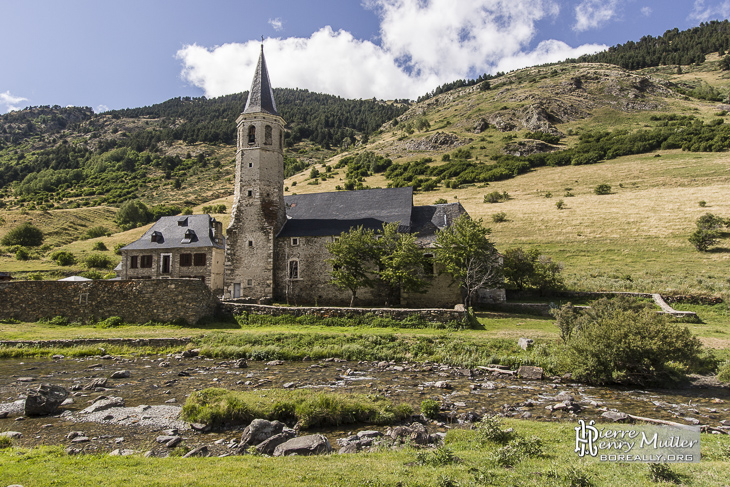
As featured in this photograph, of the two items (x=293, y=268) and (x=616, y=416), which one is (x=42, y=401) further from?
(x=293, y=268)

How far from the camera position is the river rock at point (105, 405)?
11.1 meters

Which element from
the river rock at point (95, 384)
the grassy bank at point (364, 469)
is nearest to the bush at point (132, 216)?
the river rock at point (95, 384)

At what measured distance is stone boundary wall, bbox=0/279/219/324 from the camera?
25.4 m

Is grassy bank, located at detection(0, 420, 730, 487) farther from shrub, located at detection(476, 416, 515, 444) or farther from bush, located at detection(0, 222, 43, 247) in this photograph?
bush, located at detection(0, 222, 43, 247)

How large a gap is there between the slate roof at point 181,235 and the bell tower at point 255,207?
341cm

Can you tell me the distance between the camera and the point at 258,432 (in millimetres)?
8828

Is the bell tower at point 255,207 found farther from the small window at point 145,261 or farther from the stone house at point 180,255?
the small window at point 145,261

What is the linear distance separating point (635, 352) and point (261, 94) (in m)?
32.2

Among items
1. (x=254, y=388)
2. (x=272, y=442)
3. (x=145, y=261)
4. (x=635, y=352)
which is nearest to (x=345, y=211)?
(x=145, y=261)

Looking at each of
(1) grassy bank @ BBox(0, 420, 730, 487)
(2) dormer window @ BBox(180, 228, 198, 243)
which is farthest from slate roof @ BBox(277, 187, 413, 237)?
(1) grassy bank @ BBox(0, 420, 730, 487)

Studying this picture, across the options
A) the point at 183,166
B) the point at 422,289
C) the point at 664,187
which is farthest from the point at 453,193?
the point at 183,166

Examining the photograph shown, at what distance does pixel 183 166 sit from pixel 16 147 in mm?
89783

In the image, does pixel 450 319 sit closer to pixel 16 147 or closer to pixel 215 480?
pixel 215 480

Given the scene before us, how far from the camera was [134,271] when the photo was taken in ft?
115
